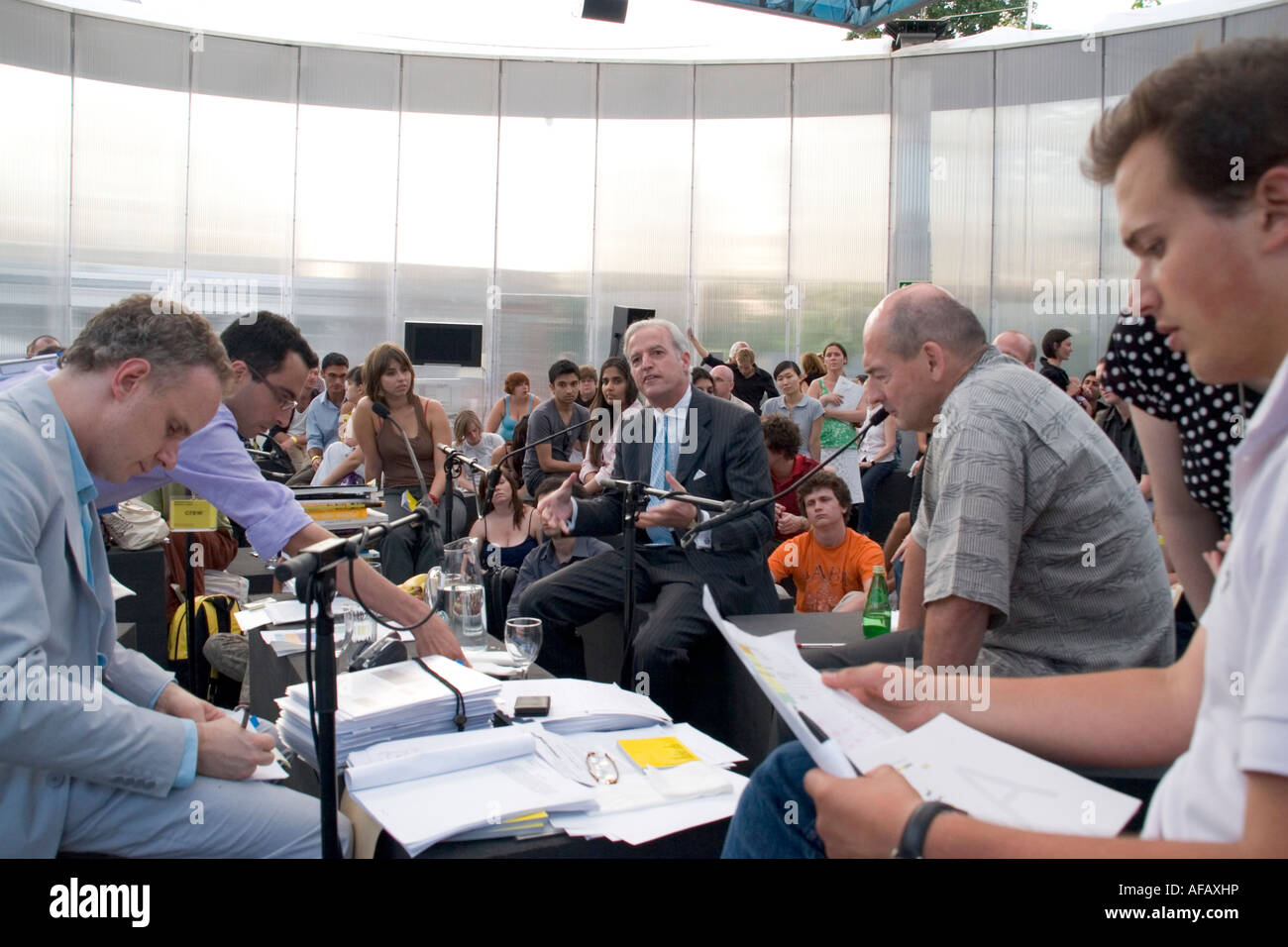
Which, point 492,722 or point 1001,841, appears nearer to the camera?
point 1001,841

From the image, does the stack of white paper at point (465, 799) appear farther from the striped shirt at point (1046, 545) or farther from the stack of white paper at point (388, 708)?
the striped shirt at point (1046, 545)

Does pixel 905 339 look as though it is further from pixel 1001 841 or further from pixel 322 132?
pixel 322 132

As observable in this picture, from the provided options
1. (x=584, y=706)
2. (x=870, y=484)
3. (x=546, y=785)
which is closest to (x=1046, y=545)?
(x=584, y=706)

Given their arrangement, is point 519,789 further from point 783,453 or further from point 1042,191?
point 1042,191

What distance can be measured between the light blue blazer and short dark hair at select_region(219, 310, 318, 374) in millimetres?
1099

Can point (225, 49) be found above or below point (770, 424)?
above

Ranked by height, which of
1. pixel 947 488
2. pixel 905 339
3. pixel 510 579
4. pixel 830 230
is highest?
pixel 830 230

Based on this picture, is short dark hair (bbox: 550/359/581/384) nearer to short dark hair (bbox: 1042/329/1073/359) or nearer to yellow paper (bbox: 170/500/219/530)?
yellow paper (bbox: 170/500/219/530)

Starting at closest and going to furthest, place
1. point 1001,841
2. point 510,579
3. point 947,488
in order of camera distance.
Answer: point 1001,841 < point 947,488 < point 510,579

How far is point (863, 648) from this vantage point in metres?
2.27

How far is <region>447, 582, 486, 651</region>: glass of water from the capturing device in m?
2.73

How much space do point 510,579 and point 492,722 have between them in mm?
2504

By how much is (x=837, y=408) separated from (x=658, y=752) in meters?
6.69

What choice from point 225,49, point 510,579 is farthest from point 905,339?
point 225,49
